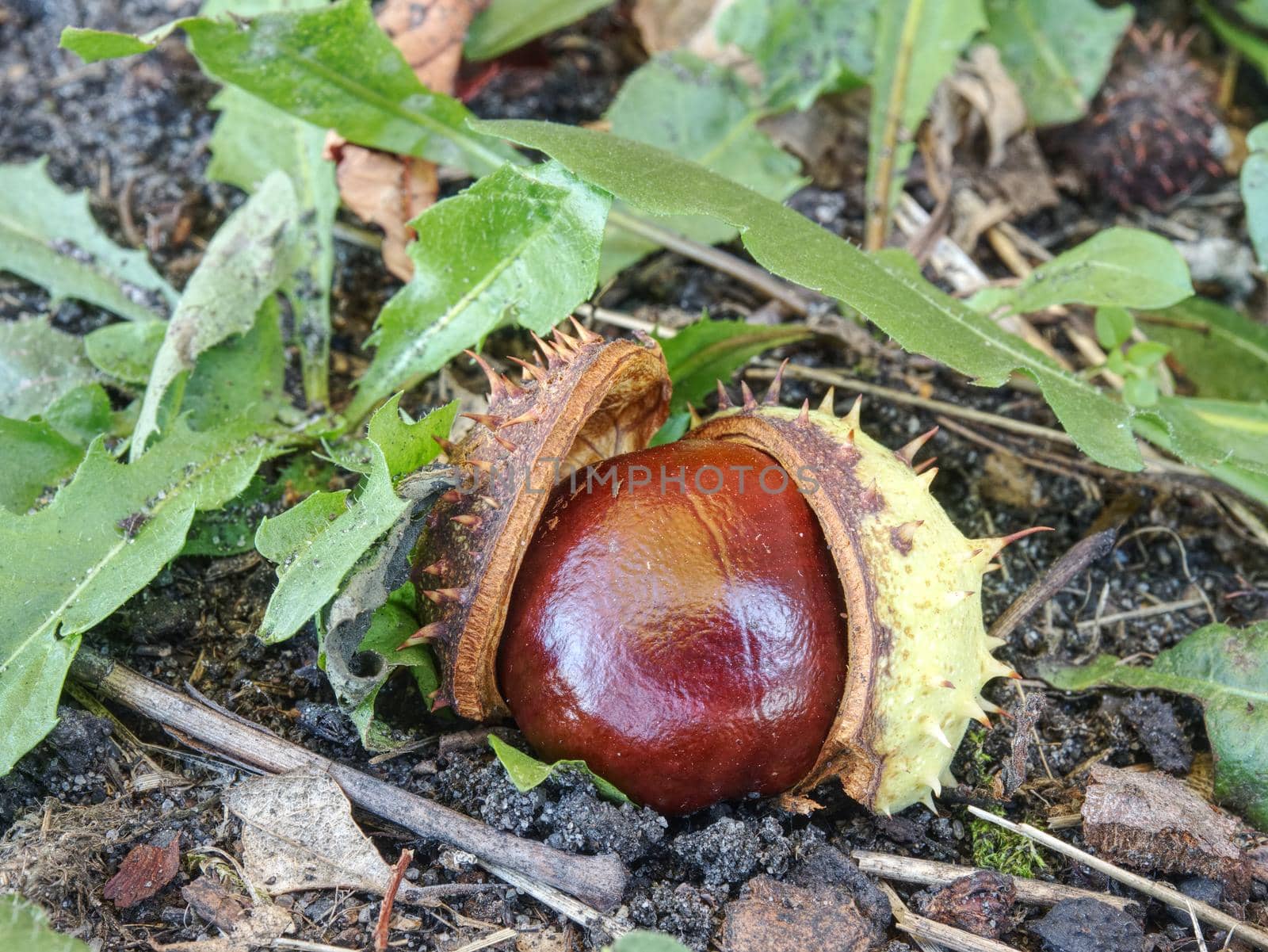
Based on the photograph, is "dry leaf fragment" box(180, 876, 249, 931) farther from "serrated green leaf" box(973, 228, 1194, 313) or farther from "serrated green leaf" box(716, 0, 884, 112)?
"serrated green leaf" box(716, 0, 884, 112)

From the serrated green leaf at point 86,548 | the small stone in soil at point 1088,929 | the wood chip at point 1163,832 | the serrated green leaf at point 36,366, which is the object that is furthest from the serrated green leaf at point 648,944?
the serrated green leaf at point 36,366

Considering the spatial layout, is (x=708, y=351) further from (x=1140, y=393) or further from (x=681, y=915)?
(x=681, y=915)

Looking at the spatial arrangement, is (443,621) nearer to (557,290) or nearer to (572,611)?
(572,611)

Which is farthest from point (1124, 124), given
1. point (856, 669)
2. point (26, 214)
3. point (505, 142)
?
point (26, 214)

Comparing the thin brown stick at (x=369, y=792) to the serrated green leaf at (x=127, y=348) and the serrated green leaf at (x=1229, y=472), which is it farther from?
the serrated green leaf at (x=1229, y=472)

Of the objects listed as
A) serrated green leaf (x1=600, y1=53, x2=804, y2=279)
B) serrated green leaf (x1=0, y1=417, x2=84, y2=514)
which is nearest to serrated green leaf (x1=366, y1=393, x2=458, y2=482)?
serrated green leaf (x1=0, y1=417, x2=84, y2=514)
